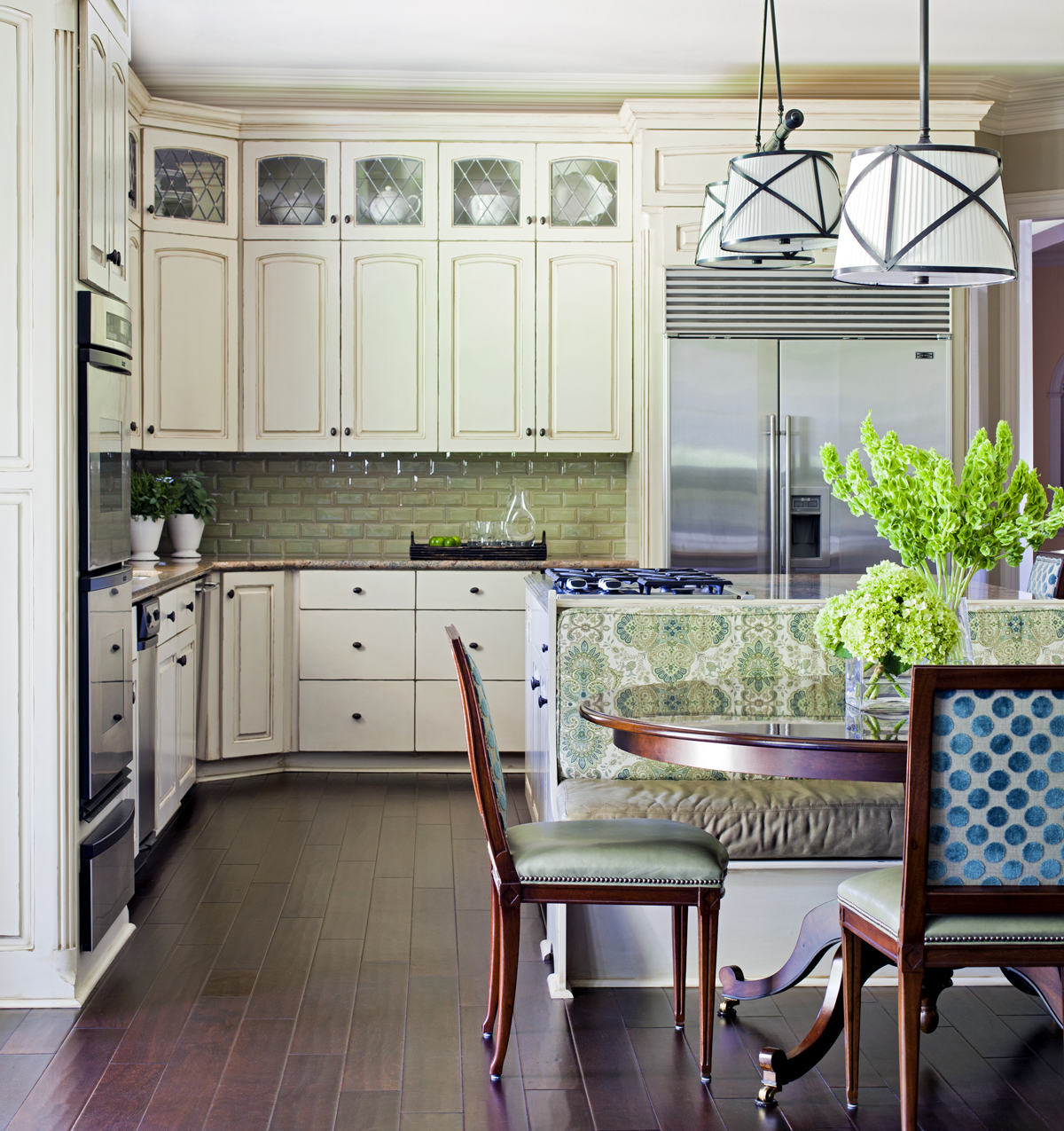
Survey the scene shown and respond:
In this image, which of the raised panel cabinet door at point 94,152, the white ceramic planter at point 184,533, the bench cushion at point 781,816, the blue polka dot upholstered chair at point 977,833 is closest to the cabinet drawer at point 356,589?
the white ceramic planter at point 184,533

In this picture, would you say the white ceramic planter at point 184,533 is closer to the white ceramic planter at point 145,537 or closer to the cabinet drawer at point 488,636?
the white ceramic planter at point 145,537

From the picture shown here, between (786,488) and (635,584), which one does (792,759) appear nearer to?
(635,584)

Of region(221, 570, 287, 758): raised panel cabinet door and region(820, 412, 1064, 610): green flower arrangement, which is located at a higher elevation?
region(820, 412, 1064, 610): green flower arrangement

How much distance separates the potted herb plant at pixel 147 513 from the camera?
450 centimetres

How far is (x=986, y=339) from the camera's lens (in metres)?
5.16

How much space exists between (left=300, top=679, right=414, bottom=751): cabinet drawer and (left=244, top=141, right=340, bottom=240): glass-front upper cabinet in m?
1.90

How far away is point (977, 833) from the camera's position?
1831 millimetres

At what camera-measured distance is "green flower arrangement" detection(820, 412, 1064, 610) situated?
7.05ft

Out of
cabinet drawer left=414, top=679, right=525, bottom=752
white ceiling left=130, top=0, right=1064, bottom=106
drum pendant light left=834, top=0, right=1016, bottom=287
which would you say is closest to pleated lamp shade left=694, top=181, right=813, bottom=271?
drum pendant light left=834, top=0, right=1016, bottom=287

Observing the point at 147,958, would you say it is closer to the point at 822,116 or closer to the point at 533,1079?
the point at 533,1079

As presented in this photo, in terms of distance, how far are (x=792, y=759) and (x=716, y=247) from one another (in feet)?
5.19

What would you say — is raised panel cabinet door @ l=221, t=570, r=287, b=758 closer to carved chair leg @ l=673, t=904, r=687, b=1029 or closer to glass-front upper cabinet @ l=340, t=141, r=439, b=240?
glass-front upper cabinet @ l=340, t=141, r=439, b=240

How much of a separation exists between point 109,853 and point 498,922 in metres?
1.06

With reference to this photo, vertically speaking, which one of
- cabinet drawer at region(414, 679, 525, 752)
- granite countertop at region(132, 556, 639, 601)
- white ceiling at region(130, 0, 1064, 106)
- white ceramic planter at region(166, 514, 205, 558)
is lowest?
cabinet drawer at region(414, 679, 525, 752)
